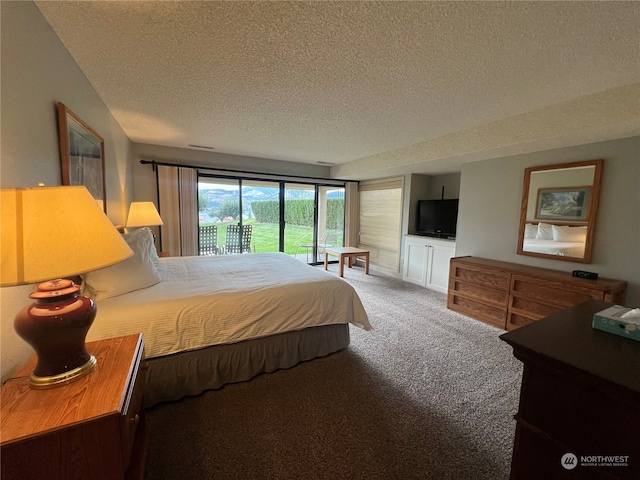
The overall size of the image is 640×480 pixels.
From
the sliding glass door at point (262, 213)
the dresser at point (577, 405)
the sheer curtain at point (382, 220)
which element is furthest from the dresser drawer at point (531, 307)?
the sliding glass door at point (262, 213)

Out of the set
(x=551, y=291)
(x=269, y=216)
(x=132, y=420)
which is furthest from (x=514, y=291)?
(x=269, y=216)

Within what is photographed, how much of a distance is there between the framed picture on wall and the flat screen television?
1.30 metres

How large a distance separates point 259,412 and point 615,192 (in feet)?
12.0

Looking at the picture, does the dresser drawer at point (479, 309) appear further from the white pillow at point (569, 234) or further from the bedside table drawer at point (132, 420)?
the bedside table drawer at point (132, 420)

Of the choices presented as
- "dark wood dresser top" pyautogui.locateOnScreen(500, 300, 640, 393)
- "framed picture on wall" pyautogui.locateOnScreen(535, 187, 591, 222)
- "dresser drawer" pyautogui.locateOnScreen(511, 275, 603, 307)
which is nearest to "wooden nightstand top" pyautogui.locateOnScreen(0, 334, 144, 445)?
"dark wood dresser top" pyautogui.locateOnScreen(500, 300, 640, 393)

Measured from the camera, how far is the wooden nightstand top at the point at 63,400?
777 millimetres

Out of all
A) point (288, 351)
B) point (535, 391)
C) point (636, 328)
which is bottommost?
point (288, 351)

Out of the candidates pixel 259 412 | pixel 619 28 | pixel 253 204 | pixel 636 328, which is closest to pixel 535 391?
pixel 636 328

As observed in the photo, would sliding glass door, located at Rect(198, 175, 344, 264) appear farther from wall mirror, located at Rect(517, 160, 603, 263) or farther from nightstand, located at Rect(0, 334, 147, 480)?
nightstand, located at Rect(0, 334, 147, 480)

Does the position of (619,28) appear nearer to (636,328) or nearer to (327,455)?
(636,328)

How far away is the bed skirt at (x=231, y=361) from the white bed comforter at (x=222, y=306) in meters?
0.12

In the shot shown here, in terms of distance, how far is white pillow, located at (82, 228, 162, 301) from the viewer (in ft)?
5.68

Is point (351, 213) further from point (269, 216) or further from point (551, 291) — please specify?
point (551, 291)

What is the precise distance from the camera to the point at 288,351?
217cm
